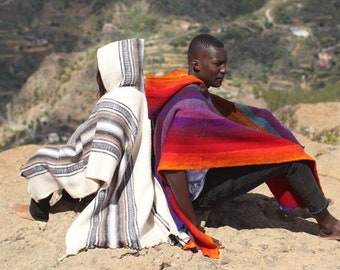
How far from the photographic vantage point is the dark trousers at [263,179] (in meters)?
2.29

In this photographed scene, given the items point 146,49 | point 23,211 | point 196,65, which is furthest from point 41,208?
point 146,49

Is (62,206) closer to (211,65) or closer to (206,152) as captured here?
(206,152)

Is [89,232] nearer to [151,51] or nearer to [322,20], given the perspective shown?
[151,51]

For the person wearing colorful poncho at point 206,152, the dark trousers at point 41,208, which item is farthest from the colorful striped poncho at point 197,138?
the dark trousers at point 41,208

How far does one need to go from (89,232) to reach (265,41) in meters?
62.4

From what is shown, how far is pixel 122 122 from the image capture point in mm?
2244

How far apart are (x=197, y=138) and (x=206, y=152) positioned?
Answer: 0.08 meters

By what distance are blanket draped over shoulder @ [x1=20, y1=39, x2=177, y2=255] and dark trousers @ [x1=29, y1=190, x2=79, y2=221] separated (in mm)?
264

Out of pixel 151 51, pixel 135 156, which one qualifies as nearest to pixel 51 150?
pixel 135 156

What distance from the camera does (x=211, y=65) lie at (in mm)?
2279

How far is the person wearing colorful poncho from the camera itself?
2164mm

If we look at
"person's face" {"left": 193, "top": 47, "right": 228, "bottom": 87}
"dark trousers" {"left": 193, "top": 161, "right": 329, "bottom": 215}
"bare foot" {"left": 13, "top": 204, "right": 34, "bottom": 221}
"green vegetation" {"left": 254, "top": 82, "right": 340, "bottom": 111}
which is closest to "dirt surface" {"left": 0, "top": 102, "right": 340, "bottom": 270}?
"bare foot" {"left": 13, "top": 204, "right": 34, "bottom": 221}

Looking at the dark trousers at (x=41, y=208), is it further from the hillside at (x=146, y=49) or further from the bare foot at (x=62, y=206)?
the hillside at (x=146, y=49)

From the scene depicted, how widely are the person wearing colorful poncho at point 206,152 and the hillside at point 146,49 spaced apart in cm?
4408
